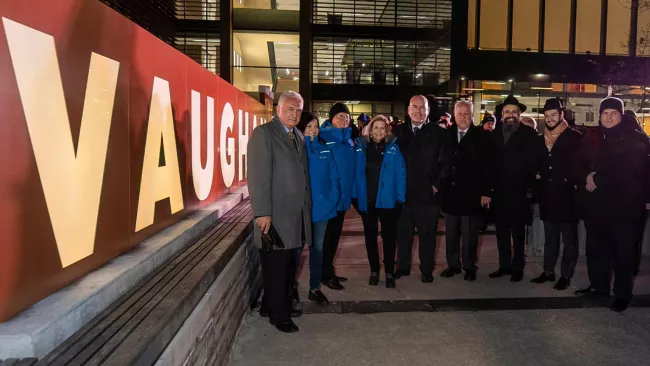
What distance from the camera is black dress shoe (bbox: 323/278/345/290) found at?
5348mm

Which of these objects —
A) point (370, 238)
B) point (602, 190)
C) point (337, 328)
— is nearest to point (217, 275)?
point (337, 328)

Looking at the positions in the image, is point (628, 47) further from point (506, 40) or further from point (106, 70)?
point (106, 70)

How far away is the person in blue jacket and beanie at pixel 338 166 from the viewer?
5.04 m

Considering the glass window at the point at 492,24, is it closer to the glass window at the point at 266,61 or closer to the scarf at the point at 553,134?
the glass window at the point at 266,61

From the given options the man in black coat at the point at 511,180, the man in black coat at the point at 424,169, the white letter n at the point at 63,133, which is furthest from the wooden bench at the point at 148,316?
the man in black coat at the point at 511,180

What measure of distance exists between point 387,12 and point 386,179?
17545 millimetres

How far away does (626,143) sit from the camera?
4699mm

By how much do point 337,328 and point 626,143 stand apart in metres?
3.30

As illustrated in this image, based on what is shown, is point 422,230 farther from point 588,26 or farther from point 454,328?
point 588,26

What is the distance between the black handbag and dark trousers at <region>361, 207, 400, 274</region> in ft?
5.56

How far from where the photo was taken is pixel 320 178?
4.67 metres

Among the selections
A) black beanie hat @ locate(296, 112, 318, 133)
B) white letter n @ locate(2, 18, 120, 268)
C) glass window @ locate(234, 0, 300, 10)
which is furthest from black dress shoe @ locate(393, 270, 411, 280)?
glass window @ locate(234, 0, 300, 10)

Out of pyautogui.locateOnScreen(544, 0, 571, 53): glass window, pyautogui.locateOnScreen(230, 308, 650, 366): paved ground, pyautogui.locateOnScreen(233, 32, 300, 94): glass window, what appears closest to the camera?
pyautogui.locateOnScreen(230, 308, 650, 366): paved ground

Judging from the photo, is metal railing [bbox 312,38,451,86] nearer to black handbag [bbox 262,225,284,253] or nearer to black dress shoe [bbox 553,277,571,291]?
black dress shoe [bbox 553,277,571,291]
